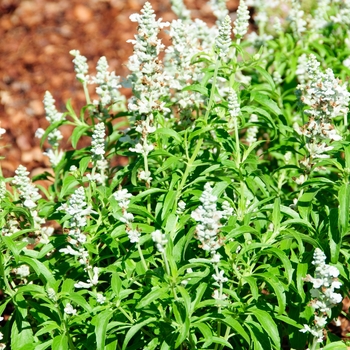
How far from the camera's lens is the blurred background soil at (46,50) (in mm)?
9305

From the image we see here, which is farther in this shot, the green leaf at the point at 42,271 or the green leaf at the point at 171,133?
the green leaf at the point at 171,133

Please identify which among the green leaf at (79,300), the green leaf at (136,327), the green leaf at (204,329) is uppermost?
the green leaf at (79,300)

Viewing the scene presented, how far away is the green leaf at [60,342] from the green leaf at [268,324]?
1.18 m

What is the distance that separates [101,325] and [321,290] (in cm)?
132

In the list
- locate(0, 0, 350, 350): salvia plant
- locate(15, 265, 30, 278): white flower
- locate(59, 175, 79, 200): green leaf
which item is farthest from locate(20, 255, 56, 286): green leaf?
locate(59, 175, 79, 200): green leaf

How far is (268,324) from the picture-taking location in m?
4.09

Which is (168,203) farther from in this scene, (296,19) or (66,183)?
(296,19)

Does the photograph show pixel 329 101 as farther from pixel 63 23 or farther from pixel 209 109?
pixel 63 23

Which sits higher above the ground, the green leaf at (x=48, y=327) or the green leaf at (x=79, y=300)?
the green leaf at (x=79, y=300)

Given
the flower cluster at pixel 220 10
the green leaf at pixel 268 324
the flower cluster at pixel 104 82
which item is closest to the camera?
the green leaf at pixel 268 324

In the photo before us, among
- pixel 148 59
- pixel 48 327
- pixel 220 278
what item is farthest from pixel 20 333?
pixel 148 59

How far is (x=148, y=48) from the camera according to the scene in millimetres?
4523

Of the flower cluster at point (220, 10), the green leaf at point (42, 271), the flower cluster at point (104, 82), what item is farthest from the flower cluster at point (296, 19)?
the green leaf at point (42, 271)

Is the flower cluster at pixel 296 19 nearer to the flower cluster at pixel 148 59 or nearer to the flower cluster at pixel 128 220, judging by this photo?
the flower cluster at pixel 148 59
